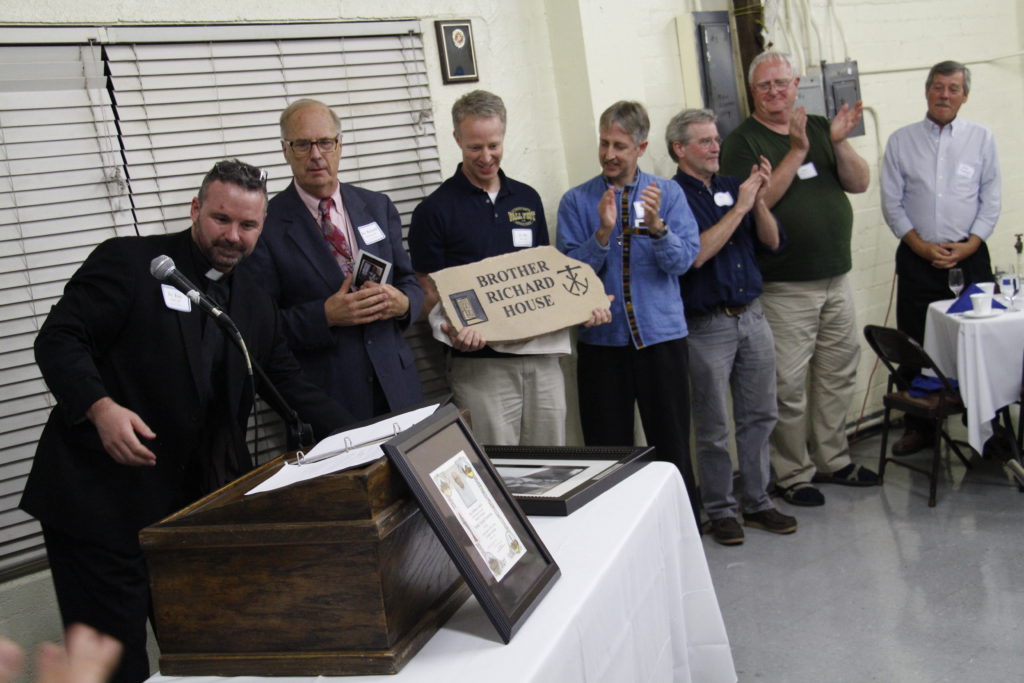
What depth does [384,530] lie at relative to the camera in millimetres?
1307

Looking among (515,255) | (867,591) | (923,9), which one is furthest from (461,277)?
(923,9)

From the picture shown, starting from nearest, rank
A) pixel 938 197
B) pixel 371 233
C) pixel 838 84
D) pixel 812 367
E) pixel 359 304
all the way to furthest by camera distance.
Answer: pixel 359 304 < pixel 371 233 < pixel 812 367 < pixel 938 197 < pixel 838 84

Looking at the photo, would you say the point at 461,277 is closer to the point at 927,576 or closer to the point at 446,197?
the point at 446,197

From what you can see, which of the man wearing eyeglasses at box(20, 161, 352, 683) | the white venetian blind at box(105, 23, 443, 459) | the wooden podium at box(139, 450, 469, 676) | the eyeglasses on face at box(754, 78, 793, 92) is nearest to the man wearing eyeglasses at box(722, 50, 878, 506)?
the eyeglasses on face at box(754, 78, 793, 92)

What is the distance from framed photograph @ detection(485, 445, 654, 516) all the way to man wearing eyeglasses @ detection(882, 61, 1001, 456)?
10.1 ft

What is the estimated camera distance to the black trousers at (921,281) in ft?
15.4

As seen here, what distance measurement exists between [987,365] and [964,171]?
1.31 metres

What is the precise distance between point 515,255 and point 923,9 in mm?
3768

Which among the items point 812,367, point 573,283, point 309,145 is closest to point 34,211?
point 309,145

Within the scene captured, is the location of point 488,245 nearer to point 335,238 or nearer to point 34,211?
point 335,238

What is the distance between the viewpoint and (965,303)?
418cm

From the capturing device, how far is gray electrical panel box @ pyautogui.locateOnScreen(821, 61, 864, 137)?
4996 mm

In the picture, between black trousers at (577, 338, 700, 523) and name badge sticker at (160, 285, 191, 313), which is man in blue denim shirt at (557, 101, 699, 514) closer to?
black trousers at (577, 338, 700, 523)

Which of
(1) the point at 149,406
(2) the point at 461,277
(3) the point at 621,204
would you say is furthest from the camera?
(3) the point at 621,204
